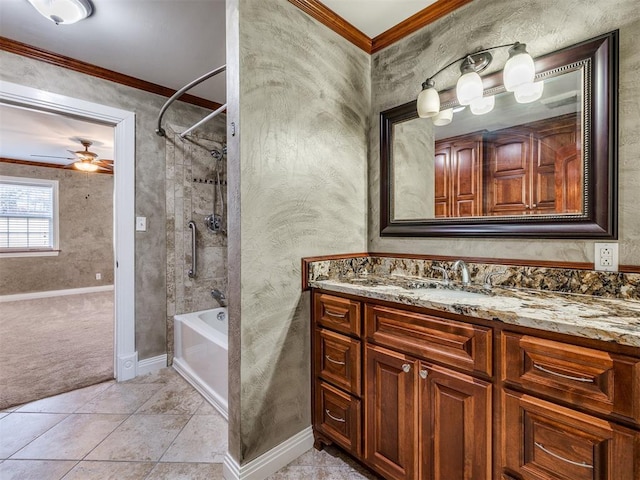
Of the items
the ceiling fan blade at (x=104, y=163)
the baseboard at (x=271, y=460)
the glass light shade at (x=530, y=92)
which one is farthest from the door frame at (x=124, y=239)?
the ceiling fan blade at (x=104, y=163)

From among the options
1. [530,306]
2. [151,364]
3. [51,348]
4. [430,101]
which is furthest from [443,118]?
[51,348]

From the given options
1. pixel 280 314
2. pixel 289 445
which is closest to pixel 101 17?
pixel 280 314

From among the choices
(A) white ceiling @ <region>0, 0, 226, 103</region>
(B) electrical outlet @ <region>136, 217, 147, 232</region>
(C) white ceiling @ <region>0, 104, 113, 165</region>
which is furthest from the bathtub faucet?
(C) white ceiling @ <region>0, 104, 113, 165</region>

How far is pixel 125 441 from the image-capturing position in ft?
5.73

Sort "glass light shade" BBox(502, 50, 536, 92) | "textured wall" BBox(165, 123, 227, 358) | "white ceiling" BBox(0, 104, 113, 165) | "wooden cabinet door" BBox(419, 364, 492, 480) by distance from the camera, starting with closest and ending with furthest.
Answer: "wooden cabinet door" BBox(419, 364, 492, 480)
"glass light shade" BBox(502, 50, 536, 92)
"textured wall" BBox(165, 123, 227, 358)
"white ceiling" BBox(0, 104, 113, 165)

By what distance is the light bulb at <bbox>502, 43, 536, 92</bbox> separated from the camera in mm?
1347

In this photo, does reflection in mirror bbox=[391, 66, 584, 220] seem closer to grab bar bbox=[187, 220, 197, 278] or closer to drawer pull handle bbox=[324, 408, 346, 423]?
drawer pull handle bbox=[324, 408, 346, 423]

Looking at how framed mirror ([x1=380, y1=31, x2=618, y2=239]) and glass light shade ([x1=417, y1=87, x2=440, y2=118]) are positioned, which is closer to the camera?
framed mirror ([x1=380, y1=31, x2=618, y2=239])

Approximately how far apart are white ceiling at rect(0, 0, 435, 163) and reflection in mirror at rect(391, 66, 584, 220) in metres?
0.69

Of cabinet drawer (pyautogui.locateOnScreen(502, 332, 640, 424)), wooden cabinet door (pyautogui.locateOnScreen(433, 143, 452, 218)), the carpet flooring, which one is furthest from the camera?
the carpet flooring

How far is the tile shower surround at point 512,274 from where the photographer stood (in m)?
1.25

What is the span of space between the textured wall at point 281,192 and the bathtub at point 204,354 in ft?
2.00

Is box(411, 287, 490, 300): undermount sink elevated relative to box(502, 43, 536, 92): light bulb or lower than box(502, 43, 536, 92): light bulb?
lower

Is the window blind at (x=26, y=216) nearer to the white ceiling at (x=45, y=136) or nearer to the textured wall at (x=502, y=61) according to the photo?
the white ceiling at (x=45, y=136)
